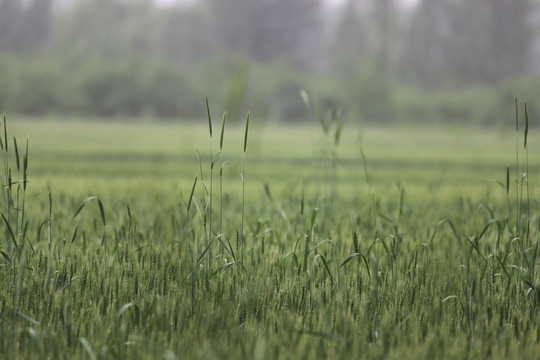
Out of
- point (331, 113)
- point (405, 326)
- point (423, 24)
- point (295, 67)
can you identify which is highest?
point (423, 24)

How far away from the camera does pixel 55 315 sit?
3.81 feet

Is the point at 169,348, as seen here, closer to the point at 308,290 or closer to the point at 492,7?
the point at 308,290

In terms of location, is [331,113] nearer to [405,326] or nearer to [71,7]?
[405,326]

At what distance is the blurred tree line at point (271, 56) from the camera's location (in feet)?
91.9

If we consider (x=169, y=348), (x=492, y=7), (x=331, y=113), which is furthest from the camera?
(x=492, y=7)

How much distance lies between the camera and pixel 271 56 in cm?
4006

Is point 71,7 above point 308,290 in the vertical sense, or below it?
above

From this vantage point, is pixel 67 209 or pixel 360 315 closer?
pixel 360 315

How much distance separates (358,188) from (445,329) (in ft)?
9.27

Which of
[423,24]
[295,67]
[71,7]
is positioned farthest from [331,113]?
[71,7]

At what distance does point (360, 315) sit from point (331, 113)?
1.14 m

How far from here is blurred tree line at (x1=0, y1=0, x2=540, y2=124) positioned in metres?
28.0

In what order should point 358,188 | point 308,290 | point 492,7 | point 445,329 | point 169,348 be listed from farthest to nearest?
point 492,7 < point 358,188 < point 308,290 < point 445,329 < point 169,348

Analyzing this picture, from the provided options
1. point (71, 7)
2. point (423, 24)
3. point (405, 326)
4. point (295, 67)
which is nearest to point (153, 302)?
point (405, 326)
